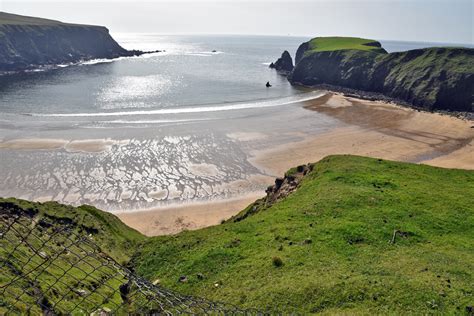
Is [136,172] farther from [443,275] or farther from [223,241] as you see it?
[443,275]

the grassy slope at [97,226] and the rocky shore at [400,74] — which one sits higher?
the rocky shore at [400,74]

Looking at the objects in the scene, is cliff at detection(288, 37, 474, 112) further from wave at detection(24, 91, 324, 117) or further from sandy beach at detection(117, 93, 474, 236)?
wave at detection(24, 91, 324, 117)

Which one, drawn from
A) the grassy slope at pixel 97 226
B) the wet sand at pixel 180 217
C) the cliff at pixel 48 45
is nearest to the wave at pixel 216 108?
the wet sand at pixel 180 217

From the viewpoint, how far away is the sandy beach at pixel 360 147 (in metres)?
33.9

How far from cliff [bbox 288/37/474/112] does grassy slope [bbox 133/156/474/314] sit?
61818 mm

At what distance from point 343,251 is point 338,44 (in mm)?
127519

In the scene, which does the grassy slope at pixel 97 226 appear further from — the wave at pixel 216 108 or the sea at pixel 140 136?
the wave at pixel 216 108

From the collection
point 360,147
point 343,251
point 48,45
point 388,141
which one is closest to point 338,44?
point 388,141

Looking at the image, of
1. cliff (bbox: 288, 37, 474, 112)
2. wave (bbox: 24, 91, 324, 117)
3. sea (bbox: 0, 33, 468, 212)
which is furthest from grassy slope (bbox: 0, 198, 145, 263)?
cliff (bbox: 288, 37, 474, 112)

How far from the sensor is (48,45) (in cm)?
15075

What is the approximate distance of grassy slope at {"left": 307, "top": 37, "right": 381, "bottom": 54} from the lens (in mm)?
124312

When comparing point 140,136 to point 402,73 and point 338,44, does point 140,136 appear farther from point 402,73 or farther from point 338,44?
point 338,44

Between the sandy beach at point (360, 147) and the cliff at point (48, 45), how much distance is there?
109 m

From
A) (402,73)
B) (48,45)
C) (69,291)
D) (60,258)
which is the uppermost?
(48,45)
